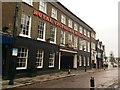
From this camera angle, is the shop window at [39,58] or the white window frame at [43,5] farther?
the white window frame at [43,5]

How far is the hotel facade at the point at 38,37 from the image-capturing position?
61.2ft

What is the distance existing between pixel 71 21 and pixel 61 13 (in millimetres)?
5214

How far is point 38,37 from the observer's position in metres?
23.9

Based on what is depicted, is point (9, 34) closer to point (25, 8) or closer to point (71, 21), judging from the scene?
point (25, 8)

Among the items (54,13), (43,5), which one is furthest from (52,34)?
(43,5)

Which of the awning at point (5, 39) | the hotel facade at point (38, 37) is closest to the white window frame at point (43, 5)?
the hotel facade at point (38, 37)

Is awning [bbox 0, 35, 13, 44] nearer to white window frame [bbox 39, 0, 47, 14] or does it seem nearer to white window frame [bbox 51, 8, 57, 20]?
white window frame [bbox 39, 0, 47, 14]

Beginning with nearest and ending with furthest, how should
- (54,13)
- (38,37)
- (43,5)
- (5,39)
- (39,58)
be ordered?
1. (5,39)
2. (38,37)
3. (39,58)
4. (43,5)
5. (54,13)

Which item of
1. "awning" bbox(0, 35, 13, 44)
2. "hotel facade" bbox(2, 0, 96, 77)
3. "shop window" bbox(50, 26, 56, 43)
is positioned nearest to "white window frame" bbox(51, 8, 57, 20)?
"hotel facade" bbox(2, 0, 96, 77)

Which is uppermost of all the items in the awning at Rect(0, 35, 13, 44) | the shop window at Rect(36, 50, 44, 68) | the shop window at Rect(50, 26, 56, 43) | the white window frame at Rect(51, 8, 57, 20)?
the white window frame at Rect(51, 8, 57, 20)

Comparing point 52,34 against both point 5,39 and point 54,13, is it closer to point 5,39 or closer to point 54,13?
point 54,13

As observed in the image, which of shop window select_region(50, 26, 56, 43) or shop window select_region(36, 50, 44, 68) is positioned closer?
shop window select_region(36, 50, 44, 68)

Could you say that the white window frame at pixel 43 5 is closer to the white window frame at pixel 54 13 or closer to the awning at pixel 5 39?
the white window frame at pixel 54 13

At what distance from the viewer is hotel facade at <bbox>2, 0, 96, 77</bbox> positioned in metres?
18.6
